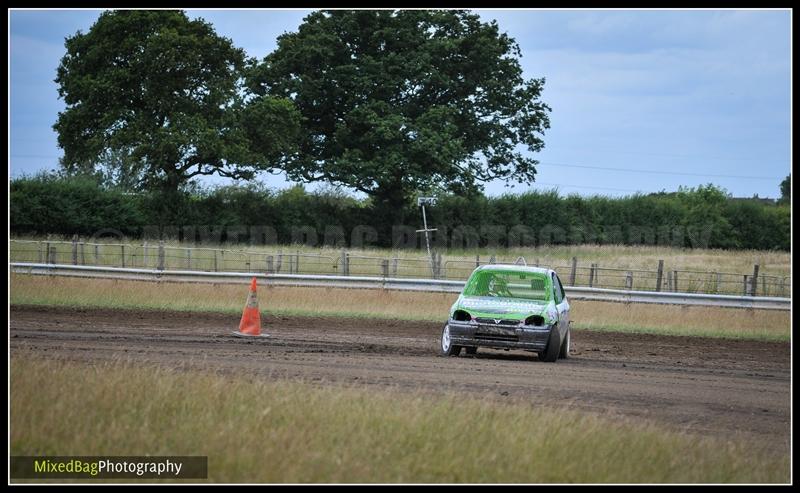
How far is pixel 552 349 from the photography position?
1752 cm

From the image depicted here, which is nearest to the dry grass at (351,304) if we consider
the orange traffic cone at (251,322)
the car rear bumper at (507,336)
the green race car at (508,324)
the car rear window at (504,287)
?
the orange traffic cone at (251,322)

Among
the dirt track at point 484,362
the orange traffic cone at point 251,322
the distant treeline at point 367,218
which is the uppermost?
the distant treeline at point 367,218

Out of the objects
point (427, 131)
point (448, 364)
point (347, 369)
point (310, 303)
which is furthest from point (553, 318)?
point (427, 131)

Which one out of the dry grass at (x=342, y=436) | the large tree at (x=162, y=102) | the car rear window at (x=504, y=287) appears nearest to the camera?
A: the dry grass at (x=342, y=436)

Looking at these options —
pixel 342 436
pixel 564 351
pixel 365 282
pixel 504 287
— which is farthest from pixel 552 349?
pixel 365 282

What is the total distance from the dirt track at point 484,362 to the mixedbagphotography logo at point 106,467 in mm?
4984

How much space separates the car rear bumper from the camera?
1730 centimetres

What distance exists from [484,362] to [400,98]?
3931cm

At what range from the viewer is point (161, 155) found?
46781mm

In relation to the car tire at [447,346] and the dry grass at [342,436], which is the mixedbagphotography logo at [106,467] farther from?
the car tire at [447,346]

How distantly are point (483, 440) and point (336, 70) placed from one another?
45.9m

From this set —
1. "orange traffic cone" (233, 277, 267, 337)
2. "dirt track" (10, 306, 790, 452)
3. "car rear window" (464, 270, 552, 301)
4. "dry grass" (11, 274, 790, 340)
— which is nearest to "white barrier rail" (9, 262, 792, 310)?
"dry grass" (11, 274, 790, 340)

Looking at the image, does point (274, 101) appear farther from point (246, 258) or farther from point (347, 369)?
point (347, 369)

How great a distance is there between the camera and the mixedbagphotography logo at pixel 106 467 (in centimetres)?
775
